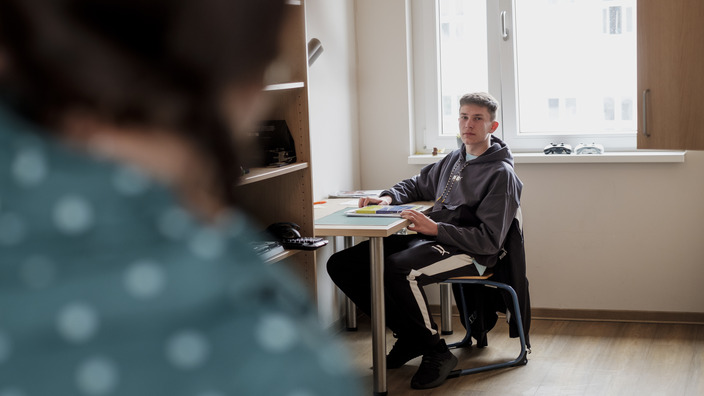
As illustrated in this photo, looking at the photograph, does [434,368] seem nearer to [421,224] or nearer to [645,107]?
[421,224]

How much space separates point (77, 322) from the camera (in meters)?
0.14

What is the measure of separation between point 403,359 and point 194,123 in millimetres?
3076

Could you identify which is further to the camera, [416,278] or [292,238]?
[416,278]

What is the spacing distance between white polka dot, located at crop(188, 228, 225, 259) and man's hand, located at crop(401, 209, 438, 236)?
2.80 m

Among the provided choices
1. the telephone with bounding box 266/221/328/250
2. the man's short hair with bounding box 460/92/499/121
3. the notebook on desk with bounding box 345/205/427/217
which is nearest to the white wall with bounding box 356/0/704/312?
the man's short hair with bounding box 460/92/499/121

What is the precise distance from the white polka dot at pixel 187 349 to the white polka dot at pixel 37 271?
1.0 inches

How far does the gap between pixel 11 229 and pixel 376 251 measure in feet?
8.77

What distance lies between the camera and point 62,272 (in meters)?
0.14

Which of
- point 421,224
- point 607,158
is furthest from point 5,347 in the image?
point 607,158

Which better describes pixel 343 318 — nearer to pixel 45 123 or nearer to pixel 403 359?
pixel 403 359

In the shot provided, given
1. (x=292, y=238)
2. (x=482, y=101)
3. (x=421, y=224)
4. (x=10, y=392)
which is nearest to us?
(x=10, y=392)

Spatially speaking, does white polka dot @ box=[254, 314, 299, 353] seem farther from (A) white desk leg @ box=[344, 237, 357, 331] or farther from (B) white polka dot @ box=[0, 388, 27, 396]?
(A) white desk leg @ box=[344, 237, 357, 331]

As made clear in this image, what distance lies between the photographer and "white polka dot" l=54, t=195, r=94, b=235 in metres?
0.14

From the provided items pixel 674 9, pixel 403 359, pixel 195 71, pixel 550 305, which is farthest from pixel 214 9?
pixel 550 305
